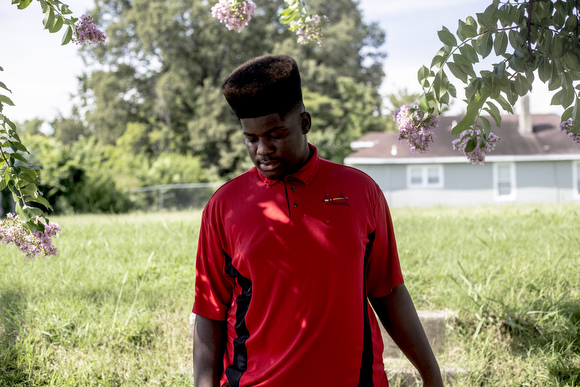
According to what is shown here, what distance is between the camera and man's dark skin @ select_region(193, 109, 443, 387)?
1812mm

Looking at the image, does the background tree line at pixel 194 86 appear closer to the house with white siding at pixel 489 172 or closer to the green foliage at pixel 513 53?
the house with white siding at pixel 489 172

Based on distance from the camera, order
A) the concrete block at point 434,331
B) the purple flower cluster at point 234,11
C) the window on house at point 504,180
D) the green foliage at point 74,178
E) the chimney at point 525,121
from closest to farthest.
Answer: the purple flower cluster at point 234,11, the concrete block at point 434,331, the green foliage at point 74,178, the window on house at point 504,180, the chimney at point 525,121

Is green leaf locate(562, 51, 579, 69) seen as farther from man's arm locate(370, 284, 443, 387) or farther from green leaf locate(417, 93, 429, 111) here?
man's arm locate(370, 284, 443, 387)

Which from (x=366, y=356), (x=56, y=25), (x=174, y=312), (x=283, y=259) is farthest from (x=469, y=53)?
(x=174, y=312)

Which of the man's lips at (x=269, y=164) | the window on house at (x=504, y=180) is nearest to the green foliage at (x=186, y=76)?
the window on house at (x=504, y=180)

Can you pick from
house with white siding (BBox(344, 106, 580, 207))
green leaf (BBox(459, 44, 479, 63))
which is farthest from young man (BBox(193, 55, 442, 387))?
house with white siding (BBox(344, 106, 580, 207))

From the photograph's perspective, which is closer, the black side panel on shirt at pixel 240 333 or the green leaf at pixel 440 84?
the black side panel on shirt at pixel 240 333

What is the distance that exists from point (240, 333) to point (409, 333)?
707mm

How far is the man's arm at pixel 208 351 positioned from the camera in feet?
6.40

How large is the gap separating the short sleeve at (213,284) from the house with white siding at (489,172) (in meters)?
22.4

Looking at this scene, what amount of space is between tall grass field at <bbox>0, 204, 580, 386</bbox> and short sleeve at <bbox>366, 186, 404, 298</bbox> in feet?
5.95

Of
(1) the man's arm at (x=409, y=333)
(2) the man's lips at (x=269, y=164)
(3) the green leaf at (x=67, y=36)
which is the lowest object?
(1) the man's arm at (x=409, y=333)

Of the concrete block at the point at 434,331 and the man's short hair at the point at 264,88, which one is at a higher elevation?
the man's short hair at the point at 264,88

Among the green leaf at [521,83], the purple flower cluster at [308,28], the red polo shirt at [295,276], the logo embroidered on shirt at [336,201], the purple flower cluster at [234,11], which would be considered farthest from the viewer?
the purple flower cluster at [308,28]
